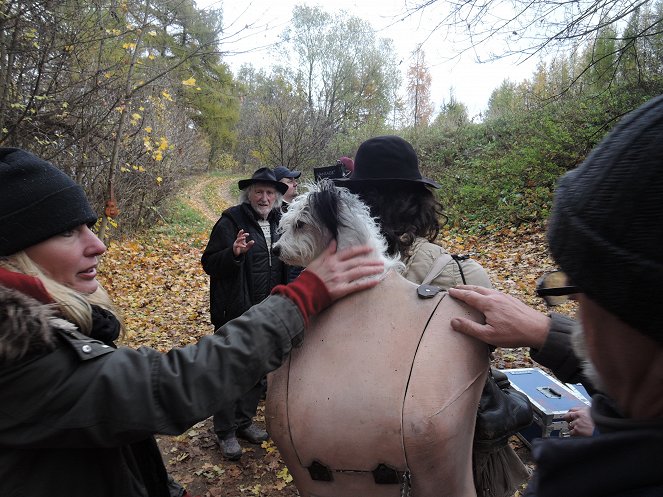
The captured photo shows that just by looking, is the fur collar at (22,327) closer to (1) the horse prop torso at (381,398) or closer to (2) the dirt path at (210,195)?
(1) the horse prop torso at (381,398)

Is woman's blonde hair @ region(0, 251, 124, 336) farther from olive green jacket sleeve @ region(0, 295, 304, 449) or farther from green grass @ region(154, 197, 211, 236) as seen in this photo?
green grass @ region(154, 197, 211, 236)

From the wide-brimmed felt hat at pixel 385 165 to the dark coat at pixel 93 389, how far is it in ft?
2.99

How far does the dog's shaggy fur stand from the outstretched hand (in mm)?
31

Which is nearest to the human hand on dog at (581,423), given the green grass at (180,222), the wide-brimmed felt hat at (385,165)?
the wide-brimmed felt hat at (385,165)

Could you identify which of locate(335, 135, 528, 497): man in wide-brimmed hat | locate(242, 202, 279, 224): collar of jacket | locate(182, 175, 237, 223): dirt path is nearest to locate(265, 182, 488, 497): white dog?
locate(335, 135, 528, 497): man in wide-brimmed hat

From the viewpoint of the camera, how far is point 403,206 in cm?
191

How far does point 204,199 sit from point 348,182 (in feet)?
65.6

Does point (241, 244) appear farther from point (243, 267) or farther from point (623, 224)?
point (623, 224)

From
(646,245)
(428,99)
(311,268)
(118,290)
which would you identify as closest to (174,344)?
(118,290)

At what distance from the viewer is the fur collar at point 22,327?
0.98m

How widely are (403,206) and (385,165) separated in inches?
8.2

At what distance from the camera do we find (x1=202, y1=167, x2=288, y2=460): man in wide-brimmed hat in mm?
3611

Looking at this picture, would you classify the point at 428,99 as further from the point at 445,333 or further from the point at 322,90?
the point at 445,333

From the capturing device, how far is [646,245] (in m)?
0.61
